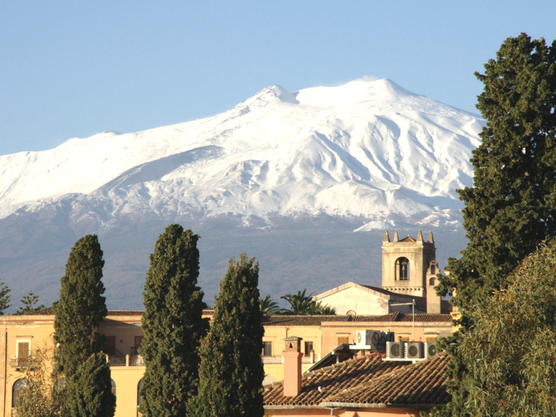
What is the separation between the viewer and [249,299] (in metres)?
35.7

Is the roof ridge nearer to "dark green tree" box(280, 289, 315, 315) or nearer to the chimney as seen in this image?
the chimney

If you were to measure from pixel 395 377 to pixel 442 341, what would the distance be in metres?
4.55

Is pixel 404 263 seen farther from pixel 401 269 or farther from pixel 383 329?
pixel 383 329

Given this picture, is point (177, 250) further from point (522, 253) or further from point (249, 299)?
point (522, 253)

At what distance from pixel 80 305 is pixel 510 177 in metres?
40.9

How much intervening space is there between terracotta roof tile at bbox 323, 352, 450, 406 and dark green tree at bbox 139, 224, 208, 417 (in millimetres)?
17248

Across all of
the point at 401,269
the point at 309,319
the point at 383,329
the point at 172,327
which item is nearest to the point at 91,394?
the point at 172,327

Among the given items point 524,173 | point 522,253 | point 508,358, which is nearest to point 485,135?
point 524,173

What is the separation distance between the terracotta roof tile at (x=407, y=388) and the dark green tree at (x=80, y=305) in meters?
33.4

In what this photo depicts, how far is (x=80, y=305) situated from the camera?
214 ft

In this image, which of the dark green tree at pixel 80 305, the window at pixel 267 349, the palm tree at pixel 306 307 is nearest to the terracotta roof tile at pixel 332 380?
the dark green tree at pixel 80 305

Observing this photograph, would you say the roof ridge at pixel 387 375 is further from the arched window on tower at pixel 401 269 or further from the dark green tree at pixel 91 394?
the arched window on tower at pixel 401 269

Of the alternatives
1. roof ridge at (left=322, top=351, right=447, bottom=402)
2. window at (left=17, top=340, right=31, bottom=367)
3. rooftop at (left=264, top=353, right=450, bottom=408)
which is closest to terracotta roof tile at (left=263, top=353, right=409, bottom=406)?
rooftop at (left=264, top=353, right=450, bottom=408)

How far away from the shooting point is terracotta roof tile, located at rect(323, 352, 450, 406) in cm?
3109
